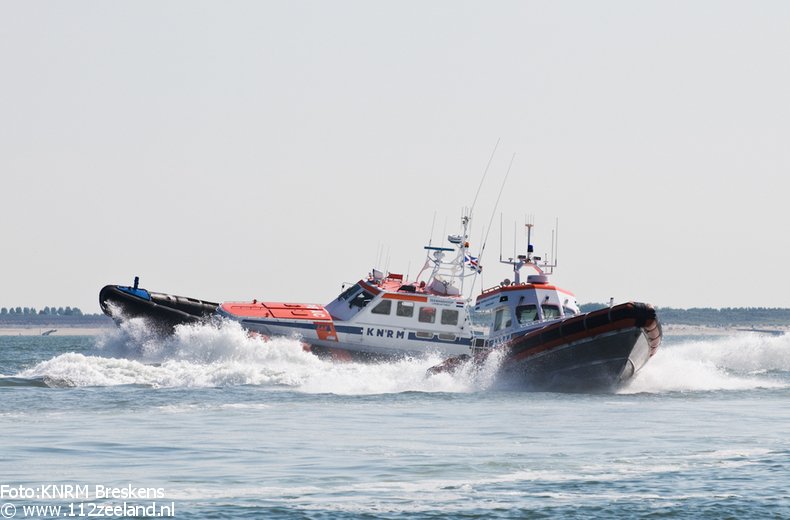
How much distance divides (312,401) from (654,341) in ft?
26.7

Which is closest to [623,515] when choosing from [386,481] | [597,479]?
[597,479]

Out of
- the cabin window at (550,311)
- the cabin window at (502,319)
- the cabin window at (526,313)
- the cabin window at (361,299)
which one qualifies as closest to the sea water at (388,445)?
the cabin window at (526,313)

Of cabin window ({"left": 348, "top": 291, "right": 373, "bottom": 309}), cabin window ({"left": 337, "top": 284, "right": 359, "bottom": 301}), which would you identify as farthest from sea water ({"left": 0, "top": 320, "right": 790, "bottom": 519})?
cabin window ({"left": 337, "top": 284, "right": 359, "bottom": 301})

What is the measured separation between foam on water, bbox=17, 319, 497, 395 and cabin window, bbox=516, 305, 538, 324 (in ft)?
5.55

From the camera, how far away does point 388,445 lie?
18.3 meters

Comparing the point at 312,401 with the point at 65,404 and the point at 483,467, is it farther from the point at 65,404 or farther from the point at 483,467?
the point at 483,467

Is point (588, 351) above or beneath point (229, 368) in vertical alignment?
above

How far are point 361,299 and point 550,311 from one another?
8.49 m

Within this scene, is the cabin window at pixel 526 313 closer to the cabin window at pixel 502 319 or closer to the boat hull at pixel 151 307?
the cabin window at pixel 502 319

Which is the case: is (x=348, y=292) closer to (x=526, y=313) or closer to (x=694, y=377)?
(x=526, y=313)

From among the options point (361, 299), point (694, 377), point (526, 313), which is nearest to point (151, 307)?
point (361, 299)

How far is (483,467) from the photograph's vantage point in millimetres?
16125

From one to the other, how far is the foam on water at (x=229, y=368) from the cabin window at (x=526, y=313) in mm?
1692

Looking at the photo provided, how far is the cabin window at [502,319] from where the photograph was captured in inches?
1231
